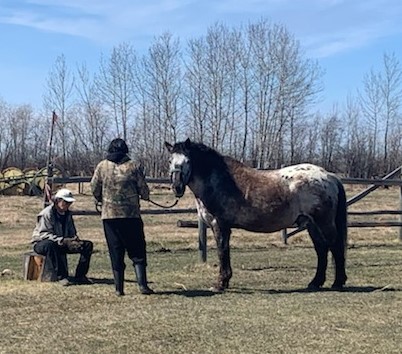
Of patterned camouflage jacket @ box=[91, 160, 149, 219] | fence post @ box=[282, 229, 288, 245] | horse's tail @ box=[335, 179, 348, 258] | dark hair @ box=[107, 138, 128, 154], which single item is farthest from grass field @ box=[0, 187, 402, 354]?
fence post @ box=[282, 229, 288, 245]

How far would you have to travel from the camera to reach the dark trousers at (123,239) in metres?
8.53

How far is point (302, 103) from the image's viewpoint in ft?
157

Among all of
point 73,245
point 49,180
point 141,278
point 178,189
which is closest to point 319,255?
point 178,189

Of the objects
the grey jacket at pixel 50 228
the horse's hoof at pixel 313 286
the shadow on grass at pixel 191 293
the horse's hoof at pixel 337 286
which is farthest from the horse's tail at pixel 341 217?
the grey jacket at pixel 50 228

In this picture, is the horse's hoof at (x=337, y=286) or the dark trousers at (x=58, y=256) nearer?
the horse's hoof at (x=337, y=286)

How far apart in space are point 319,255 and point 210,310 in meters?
2.41

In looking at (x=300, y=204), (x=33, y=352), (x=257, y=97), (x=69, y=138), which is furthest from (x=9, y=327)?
(x=69, y=138)

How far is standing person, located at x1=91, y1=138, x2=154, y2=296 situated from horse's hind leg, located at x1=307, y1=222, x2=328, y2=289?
2.13 metres

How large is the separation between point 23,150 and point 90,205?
4184 cm

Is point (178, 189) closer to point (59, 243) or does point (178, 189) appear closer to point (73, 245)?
point (73, 245)

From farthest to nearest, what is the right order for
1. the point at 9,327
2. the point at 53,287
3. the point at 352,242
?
the point at 352,242, the point at 53,287, the point at 9,327

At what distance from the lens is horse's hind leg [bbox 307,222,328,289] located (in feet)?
30.3

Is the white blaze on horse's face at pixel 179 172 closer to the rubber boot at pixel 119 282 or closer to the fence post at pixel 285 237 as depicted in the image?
the rubber boot at pixel 119 282

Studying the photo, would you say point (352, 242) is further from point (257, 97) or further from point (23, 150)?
point (23, 150)
